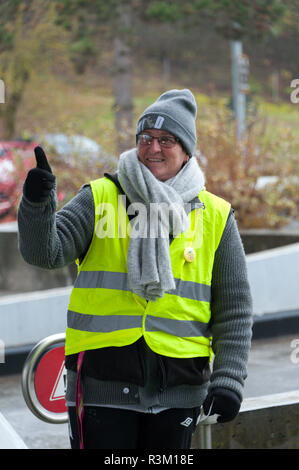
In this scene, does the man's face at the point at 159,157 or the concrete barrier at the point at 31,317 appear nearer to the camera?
the man's face at the point at 159,157

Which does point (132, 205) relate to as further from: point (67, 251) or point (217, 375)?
point (217, 375)

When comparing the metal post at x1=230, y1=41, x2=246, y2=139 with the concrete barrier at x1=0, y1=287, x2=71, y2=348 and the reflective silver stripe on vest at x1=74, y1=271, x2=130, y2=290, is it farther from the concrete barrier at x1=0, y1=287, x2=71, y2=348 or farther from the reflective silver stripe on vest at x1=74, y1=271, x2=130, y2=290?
the reflective silver stripe on vest at x1=74, y1=271, x2=130, y2=290

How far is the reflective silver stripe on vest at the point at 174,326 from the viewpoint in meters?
2.79

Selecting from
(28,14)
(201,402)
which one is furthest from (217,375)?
(28,14)

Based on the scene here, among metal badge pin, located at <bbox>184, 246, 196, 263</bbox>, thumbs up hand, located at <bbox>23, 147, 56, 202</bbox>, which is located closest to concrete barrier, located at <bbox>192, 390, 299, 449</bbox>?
metal badge pin, located at <bbox>184, 246, 196, 263</bbox>

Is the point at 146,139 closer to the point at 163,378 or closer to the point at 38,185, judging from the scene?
the point at 38,185

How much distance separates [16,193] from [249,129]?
3.06m

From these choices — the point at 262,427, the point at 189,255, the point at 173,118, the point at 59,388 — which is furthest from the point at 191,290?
the point at 59,388

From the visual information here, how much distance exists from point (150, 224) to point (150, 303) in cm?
25

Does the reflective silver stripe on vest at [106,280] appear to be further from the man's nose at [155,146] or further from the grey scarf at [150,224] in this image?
the man's nose at [155,146]

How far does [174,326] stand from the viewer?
2812 mm

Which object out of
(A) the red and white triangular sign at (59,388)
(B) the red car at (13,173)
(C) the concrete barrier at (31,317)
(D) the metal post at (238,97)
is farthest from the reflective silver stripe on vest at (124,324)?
(D) the metal post at (238,97)

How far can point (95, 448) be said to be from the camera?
9.07 ft

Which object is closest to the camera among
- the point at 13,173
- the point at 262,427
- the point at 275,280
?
the point at 262,427
